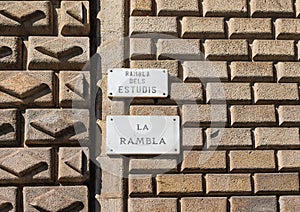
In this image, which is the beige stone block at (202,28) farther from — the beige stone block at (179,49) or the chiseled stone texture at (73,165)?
the chiseled stone texture at (73,165)

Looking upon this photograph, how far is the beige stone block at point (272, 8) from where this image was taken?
2961mm

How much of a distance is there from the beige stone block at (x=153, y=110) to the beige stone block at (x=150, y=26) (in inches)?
13.7

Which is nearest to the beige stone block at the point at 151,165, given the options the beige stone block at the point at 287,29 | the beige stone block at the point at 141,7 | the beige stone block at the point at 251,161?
the beige stone block at the point at 251,161

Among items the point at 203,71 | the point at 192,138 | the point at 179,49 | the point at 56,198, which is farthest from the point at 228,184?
the point at 56,198

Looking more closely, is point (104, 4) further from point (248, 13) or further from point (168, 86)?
point (248, 13)

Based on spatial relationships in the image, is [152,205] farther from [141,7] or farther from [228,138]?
[141,7]

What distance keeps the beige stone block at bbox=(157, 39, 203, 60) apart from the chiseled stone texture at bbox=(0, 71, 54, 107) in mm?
529

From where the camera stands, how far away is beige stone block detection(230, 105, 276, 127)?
283cm

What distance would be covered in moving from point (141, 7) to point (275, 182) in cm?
102

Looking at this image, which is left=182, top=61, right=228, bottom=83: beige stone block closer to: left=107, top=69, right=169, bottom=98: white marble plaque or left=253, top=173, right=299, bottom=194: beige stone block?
left=107, top=69, right=169, bottom=98: white marble plaque

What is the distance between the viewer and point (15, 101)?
2752 millimetres

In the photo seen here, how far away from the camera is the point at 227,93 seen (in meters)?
2.85

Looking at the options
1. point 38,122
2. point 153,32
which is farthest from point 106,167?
point 153,32

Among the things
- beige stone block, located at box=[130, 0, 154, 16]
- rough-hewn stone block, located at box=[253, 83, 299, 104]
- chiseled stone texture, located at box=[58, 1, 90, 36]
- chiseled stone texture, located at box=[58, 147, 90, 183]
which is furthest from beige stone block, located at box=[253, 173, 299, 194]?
chiseled stone texture, located at box=[58, 1, 90, 36]
